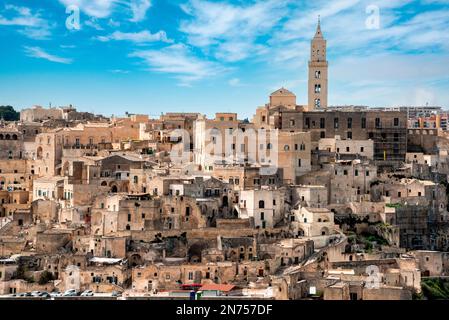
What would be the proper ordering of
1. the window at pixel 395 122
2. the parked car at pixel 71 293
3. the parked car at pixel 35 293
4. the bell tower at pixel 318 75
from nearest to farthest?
the parked car at pixel 71 293 < the parked car at pixel 35 293 < the window at pixel 395 122 < the bell tower at pixel 318 75

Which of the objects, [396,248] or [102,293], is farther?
[396,248]

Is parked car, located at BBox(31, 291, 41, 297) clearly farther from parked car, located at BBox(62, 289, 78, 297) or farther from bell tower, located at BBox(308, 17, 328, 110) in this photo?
bell tower, located at BBox(308, 17, 328, 110)

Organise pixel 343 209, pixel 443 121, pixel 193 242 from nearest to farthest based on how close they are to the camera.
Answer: pixel 193 242
pixel 343 209
pixel 443 121

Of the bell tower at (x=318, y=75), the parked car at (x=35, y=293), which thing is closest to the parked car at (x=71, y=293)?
the parked car at (x=35, y=293)

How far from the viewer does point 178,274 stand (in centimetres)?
1684

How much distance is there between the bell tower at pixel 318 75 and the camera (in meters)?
28.6

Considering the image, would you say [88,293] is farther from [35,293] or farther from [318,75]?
[318,75]

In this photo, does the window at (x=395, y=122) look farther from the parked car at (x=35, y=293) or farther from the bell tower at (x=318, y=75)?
the parked car at (x=35, y=293)

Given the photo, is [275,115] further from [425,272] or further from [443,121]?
[443,121]

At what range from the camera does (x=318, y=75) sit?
2905 cm

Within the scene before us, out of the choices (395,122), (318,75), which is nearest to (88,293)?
(395,122)

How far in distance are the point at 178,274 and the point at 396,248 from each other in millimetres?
6500

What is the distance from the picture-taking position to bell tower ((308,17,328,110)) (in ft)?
93.7
